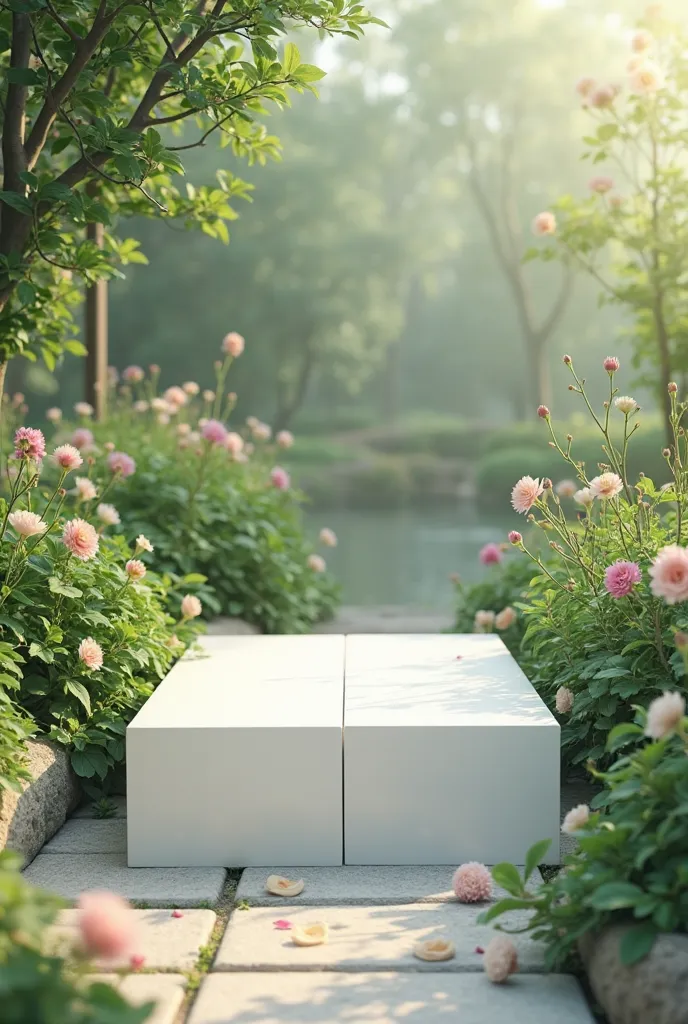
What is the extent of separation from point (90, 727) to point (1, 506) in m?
0.57

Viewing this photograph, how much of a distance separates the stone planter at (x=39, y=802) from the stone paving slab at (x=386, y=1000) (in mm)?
636

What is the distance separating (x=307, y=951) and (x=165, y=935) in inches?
10.1

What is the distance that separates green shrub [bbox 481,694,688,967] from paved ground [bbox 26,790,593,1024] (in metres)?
0.12

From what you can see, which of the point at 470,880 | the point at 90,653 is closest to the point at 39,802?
the point at 90,653

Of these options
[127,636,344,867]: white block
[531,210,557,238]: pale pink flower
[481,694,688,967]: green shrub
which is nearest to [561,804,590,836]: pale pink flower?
[481,694,688,967]: green shrub

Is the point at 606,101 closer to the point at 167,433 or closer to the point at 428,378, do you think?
the point at 167,433

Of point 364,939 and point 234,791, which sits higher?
point 234,791

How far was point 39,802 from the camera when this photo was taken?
233cm

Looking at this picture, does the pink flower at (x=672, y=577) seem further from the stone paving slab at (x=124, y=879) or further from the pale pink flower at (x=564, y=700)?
the stone paving slab at (x=124, y=879)

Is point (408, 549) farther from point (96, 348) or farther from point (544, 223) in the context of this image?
point (544, 223)

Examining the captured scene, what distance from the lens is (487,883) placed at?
2041 millimetres

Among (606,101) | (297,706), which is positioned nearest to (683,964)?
(297,706)

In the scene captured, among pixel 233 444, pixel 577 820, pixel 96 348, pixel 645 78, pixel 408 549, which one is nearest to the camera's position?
pixel 577 820

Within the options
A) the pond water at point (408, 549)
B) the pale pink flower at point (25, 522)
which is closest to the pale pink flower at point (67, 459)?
the pale pink flower at point (25, 522)
